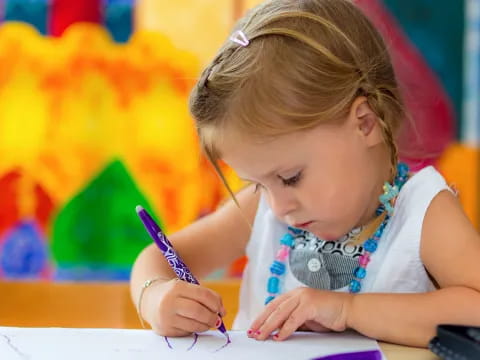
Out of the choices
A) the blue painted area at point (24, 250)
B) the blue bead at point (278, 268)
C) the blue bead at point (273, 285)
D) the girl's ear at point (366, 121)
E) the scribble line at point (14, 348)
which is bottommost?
the blue painted area at point (24, 250)

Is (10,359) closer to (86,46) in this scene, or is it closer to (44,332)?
(44,332)

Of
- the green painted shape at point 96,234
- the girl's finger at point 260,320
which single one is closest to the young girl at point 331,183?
the girl's finger at point 260,320

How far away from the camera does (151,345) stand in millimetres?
738

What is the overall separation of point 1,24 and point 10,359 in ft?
5.20

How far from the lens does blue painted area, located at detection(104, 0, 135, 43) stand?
2.11 metres

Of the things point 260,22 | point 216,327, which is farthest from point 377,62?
point 216,327

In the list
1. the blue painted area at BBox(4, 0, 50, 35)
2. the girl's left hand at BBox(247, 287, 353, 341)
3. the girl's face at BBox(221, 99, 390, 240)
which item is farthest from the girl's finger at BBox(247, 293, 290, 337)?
the blue painted area at BBox(4, 0, 50, 35)

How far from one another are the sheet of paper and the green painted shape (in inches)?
49.7

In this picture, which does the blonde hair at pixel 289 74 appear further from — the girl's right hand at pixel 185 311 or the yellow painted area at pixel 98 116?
the yellow painted area at pixel 98 116

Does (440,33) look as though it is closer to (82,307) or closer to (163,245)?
(82,307)

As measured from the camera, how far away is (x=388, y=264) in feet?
3.04

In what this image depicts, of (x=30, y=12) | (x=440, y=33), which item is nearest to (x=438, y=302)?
(x=440, y=33)

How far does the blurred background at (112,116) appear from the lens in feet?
6.75

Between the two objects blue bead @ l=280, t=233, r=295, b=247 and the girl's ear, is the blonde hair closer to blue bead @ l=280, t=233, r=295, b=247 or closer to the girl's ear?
the girl's ear
